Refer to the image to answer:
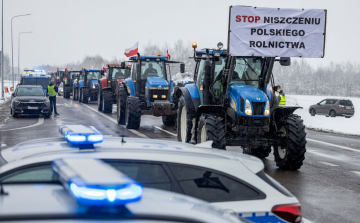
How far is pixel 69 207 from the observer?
1773 millimetres

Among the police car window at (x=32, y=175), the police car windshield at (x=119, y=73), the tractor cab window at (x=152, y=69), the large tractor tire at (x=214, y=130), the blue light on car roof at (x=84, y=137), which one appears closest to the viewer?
the police car window at (x=32, y=175)

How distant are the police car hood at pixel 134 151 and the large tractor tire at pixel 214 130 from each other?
5610 millimetres

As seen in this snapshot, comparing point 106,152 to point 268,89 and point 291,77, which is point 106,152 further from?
point 291,77

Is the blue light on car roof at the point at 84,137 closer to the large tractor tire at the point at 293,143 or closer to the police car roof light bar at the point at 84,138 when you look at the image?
the police car roof light bar at the point at 84,138

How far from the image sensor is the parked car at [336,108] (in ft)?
113

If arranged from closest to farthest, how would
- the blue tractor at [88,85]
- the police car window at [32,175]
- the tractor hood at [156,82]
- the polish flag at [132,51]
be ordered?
the police car window at [32,175], the tractor hood at [156,82], the polish flag at [132,51], the blue tractor at [88,85]

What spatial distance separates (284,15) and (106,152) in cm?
753

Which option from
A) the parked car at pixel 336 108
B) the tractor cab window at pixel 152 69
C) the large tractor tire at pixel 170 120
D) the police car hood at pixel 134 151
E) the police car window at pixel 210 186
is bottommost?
the parked car at pixel 336 108

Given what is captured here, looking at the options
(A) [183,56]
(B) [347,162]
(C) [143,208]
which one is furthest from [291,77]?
(C) [143,208]

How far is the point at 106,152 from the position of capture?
3504 mm

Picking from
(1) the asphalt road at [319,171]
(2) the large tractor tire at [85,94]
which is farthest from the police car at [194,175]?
(2) the large tractor tire at [85,94]

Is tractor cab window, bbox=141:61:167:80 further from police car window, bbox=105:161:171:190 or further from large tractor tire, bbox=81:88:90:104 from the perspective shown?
large tractor tire, bbox=81:88:90:104

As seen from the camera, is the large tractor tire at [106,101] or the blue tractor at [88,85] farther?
the blue tractor at [88,85]

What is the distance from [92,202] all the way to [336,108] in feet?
115
